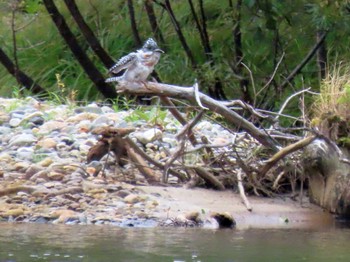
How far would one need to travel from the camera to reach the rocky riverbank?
7344mm

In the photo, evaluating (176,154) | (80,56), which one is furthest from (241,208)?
(80,56)

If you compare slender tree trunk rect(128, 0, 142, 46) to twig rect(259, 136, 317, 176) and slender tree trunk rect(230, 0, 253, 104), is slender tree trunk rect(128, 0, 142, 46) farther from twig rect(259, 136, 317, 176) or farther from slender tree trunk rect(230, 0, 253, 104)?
twig rect(259, 136, 317, 176)

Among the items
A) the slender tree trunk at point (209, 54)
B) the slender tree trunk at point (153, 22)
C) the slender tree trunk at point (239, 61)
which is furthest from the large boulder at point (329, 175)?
the slender tree trunk at point (153, 22)

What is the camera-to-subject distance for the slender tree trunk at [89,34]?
515 inches

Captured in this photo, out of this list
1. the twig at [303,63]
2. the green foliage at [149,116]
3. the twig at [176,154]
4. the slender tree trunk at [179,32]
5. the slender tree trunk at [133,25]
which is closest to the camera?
the twig at [176,154]

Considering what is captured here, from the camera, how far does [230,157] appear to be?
27.9 feet

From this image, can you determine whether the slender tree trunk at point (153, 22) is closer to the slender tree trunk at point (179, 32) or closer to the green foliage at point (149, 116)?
the slender tree trunk at point (179, 32)

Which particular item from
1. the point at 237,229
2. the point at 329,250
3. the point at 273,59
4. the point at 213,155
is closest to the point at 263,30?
the point at 273,59

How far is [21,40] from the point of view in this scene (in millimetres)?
15359

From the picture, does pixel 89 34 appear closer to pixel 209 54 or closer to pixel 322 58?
pixel 209 54

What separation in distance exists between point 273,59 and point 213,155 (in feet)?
15.5

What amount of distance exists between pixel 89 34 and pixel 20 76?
1060 millimetres

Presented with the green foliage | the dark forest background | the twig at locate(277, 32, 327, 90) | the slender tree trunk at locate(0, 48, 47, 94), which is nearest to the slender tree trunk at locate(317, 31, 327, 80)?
the dark forest background

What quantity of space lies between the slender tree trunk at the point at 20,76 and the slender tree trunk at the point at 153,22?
165 cm
